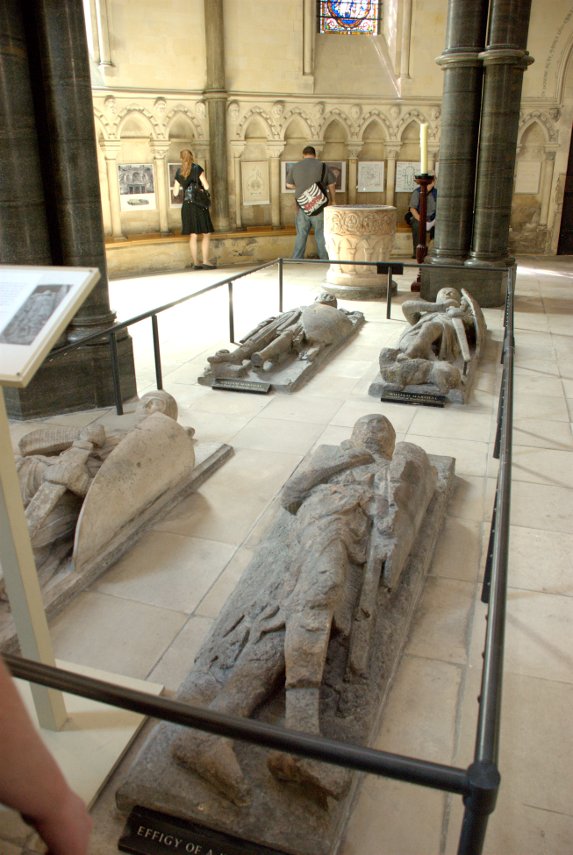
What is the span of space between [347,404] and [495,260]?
4173mm

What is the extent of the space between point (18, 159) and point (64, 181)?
0.35 meters

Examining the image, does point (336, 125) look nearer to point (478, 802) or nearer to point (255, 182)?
point (255, 182)

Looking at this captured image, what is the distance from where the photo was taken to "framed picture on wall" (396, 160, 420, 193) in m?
13.8

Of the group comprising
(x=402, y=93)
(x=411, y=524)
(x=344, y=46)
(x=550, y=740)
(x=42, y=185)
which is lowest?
(x=550, y=740)

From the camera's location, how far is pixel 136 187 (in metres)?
12.4

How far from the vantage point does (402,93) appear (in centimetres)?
1316

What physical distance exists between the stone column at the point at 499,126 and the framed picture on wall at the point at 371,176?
17.3ft

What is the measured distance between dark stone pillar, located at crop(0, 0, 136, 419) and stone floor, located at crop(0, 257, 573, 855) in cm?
29

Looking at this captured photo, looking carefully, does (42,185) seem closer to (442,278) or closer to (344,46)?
(442,278)

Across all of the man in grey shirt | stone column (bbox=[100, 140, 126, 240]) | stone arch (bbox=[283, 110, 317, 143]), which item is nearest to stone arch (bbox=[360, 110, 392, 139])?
stone arch (bbox=[283, 110, 317, 143])

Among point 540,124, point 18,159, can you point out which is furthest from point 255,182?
point 18,159

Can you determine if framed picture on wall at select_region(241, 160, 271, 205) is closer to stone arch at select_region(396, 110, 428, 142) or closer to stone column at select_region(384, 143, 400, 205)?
stone column at select_region(384, 143, 400, 205)

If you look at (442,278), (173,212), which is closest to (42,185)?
(442,278)

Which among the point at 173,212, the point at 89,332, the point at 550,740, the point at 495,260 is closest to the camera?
the point at 550,740
